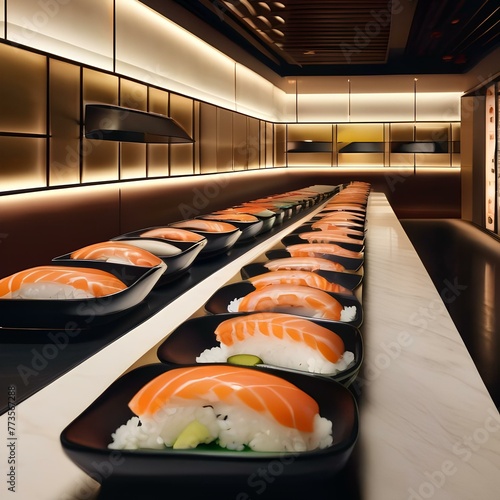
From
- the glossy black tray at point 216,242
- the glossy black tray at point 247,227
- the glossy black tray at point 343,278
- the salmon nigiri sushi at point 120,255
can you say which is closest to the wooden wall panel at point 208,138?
the glossy black tray at point 247,227

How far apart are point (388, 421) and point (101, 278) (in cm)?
77

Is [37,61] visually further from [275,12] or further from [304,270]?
[275,12]

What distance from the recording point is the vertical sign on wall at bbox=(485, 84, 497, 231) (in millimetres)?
9984

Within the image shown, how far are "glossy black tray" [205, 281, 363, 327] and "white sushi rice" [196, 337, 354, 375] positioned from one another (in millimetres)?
219

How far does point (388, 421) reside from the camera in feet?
2.74

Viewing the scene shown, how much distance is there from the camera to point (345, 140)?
42.5 ft

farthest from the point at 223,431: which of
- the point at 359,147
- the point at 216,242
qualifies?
the point at 359,147

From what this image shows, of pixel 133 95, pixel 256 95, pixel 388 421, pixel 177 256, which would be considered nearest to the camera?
pixel 388 421

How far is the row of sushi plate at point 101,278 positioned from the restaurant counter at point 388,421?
0.09 m

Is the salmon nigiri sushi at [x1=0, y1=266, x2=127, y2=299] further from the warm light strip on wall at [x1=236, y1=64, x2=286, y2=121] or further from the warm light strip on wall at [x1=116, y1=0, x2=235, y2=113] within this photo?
the warm light strip on wall at [x1=236, y1=64, x2=286, y2=121]

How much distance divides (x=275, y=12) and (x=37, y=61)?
3.25 meters

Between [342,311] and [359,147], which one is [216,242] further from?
[359,147]

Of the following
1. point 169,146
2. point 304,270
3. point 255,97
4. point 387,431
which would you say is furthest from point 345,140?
point 387,431

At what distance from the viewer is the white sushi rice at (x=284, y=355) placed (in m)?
0.93
